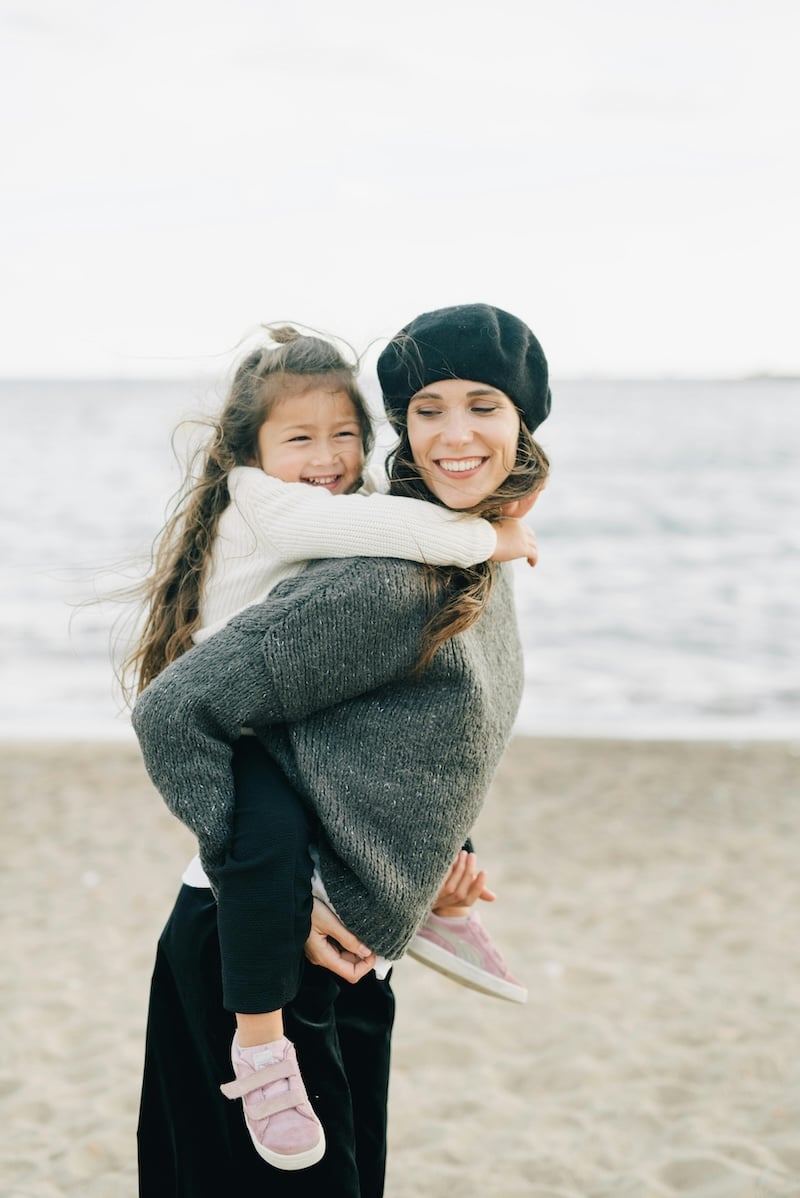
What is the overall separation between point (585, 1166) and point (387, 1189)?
0.57 meters

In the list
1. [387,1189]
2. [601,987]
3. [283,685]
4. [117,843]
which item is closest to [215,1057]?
[283,685]

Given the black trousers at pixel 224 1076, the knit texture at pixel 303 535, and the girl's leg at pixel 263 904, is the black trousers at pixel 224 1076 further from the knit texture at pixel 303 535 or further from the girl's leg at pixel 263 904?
the knit texture at pixel 303 535

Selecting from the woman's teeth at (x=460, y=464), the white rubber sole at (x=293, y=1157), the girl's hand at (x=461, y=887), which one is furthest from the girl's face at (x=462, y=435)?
the white rubber sole at (x=293, y=1157)

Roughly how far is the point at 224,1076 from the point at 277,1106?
192 mm

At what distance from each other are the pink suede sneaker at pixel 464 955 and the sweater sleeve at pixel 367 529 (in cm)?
75

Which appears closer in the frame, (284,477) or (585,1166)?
(284,477)

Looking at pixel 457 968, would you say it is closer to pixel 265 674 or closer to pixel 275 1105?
pixel 275 1105

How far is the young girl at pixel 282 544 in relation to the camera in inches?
71.4

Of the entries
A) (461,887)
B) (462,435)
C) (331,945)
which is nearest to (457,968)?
(461,887)

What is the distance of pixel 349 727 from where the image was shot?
1889 millimetres

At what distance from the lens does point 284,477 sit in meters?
2.16

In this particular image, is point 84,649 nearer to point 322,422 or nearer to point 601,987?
point 601,987

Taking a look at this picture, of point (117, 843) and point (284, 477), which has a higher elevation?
point (284, 477)

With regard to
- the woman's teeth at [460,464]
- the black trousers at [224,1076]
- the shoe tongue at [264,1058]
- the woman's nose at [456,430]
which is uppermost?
the woman's nose at [456,430]
